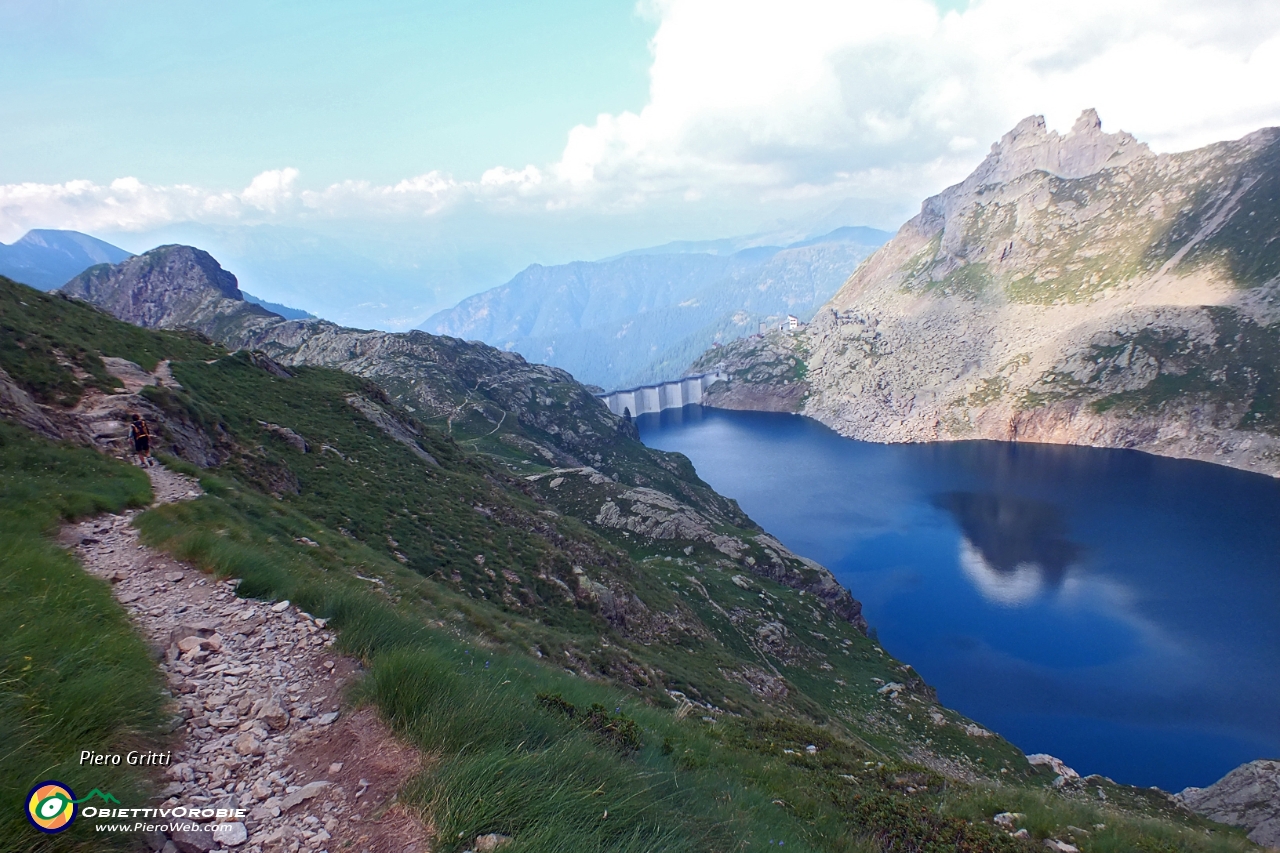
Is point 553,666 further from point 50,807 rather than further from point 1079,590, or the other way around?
point 1079,590

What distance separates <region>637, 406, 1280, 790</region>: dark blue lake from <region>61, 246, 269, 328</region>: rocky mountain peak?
152880 millimetres

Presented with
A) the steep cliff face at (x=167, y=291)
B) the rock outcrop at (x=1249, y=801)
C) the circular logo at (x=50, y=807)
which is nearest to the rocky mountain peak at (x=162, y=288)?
the steep cliff face at (x=167, y=291)

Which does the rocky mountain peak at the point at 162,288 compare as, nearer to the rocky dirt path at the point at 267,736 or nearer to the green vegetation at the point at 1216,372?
the rocky dirt path at the point at 267,736

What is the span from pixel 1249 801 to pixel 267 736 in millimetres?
47819

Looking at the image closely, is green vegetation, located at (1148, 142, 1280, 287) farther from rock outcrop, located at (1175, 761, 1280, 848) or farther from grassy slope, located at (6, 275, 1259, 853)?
grassy slope, located at (6, 275, 1259, 853)

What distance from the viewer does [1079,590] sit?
273ft

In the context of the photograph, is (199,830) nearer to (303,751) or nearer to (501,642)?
(303,751)

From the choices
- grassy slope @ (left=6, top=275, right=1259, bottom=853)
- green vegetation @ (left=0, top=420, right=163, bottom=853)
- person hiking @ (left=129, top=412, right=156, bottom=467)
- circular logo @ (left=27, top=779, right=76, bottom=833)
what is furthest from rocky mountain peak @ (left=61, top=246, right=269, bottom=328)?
circular logo @ (left=27, top=779, right=76, bottom=833)

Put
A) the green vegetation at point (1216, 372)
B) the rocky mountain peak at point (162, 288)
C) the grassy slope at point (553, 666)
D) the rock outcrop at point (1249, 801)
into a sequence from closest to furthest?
the grassy slope at point (553, 666)
the rock outcrop at point (1249, 801)
the green vegetation at point (1216, 372)
the rocky mountain peak at point (162, 288)

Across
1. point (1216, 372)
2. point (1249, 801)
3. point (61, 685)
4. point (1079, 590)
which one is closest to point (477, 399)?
point (1079, 590)

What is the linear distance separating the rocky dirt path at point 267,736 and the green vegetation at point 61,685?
45 cm

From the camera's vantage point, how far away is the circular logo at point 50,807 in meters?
3.78

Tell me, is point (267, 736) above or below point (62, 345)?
below

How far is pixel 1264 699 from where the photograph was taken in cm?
5975
